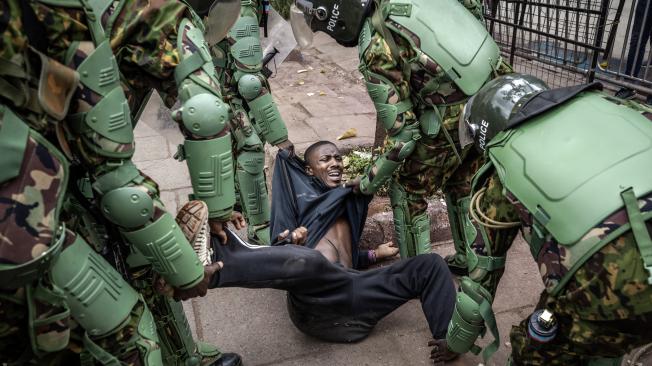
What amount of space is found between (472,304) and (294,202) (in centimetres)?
162

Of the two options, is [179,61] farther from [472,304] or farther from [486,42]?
[486,42]

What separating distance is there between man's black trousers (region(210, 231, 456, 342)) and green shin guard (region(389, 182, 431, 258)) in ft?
1.51

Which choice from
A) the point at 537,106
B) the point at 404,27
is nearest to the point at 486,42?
the point at 404,27

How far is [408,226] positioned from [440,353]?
2.77 ft

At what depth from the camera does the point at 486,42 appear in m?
3.00

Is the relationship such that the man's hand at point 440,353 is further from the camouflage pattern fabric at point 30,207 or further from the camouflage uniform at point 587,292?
the camouflage pattern fabric at point 30,207

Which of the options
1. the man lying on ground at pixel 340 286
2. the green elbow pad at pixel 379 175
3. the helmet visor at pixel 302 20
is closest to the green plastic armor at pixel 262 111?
the helmet visor at pixel 302 20

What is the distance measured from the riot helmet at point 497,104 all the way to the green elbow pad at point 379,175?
3.03ft

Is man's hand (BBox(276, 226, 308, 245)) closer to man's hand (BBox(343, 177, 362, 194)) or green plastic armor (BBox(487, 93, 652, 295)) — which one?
man's hand (BBox(343, 177, 362, 194))

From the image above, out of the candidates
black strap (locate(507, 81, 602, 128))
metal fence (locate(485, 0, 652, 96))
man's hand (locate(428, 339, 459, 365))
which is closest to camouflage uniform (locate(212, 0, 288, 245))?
man's hand (locate(428, 339, 459, 365))

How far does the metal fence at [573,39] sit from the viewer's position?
4238 millimetres

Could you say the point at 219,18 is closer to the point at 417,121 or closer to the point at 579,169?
the point at 417,121

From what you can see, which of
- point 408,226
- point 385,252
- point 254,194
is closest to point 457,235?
point 408,226

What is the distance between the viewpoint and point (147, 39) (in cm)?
185
